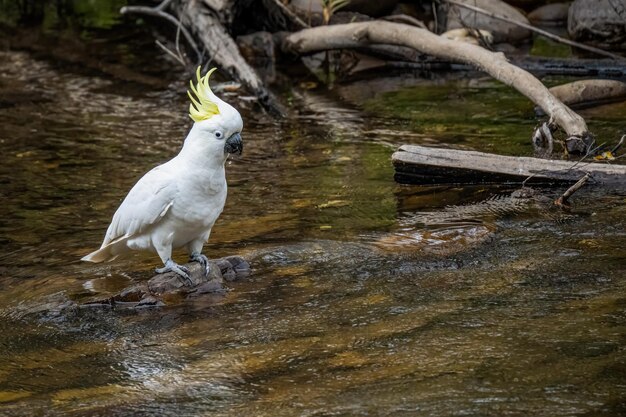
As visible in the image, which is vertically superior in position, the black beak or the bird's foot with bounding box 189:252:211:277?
the black beak

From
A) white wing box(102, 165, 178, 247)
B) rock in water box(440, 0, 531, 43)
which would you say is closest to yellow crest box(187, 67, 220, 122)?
white wing box(102, 165, 178, 247)

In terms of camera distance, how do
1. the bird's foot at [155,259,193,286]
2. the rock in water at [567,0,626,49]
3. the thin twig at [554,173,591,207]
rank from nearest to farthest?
the bird's foot at [155,259,193,286]
the thin twig at [554,173,591,207]
the rock in water at [567,0,626,49]

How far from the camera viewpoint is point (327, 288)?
16.3 ft

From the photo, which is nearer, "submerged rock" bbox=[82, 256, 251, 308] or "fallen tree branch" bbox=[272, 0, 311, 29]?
"submerged rock" bbox=[82, 256, 251, 308]

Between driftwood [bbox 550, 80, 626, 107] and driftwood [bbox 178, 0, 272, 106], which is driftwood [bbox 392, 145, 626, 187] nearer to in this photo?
driftwood [bbox 550, 80, 626, 107]

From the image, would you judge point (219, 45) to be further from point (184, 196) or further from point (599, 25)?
point (184, 196)

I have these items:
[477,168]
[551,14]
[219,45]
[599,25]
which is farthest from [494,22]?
[477,168]

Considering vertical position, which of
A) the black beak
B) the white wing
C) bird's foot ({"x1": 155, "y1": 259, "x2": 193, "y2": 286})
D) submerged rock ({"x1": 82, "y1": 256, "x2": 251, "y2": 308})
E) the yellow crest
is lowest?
submerged rock ({"x1": 82, "y1": 256, "x2": 251, "y2": 308})

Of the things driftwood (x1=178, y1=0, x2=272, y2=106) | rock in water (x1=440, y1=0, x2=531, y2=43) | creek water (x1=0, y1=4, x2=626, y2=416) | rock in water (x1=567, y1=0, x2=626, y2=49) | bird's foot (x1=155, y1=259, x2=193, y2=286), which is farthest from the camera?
rock in water (x1=440, y1=0, x2=531, y2=43)

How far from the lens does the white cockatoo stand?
15.5ft

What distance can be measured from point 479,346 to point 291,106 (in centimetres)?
568

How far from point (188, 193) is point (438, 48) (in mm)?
4554

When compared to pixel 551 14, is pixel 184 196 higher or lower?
lower

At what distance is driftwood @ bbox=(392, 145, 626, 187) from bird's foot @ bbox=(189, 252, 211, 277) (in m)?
1.95
